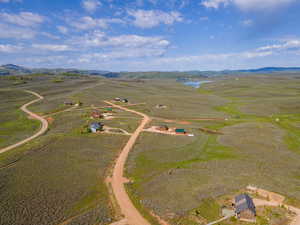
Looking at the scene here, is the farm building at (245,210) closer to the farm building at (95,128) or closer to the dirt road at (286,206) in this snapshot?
the dirt road at (286,206)

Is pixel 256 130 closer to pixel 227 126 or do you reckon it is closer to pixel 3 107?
pixel 227 126

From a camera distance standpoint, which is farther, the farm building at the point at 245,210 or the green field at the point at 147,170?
the green field at the point at 147,170

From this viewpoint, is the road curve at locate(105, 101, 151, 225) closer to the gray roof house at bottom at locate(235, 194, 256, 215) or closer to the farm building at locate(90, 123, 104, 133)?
the gray roof house at bottom at locate(235, 194, 256, 215)

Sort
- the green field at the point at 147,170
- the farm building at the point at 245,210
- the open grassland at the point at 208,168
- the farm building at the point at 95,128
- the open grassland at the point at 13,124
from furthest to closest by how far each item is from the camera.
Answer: the farm building at the point at 95,128
the open grassland at the point at 13,124
the open grassland at the point at 208,168
the green field at the point at 147,170
the farm building at the point at 245,210

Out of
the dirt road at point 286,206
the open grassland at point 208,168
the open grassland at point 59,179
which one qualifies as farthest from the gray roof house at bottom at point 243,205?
the open grassland at point 59,179

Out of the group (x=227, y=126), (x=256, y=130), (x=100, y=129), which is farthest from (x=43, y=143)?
(x=256, y=130)

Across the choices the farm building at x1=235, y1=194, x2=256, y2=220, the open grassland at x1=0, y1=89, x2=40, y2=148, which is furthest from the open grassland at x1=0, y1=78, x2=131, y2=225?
the farm building at x1=235, y1=194, x2=256, y2=220

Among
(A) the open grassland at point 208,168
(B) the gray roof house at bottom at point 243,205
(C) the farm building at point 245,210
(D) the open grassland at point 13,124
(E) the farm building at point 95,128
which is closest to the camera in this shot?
(C) the farm building at point 245,210

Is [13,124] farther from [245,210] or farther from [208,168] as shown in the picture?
[245,210]

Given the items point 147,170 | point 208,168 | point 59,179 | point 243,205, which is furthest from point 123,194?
point 208,168

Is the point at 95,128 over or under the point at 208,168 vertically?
over

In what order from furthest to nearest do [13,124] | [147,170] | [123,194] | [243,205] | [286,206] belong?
[13,124]
[147,170]
[123,194]
[286,206]
[243,205]
